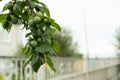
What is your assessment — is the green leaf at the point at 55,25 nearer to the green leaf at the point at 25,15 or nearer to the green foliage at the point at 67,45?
the green leaf at the point at 25,15

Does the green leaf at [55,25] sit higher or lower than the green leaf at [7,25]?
lower

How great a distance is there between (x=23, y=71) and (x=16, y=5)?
3.74 m

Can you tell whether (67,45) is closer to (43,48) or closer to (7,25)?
(7,25)

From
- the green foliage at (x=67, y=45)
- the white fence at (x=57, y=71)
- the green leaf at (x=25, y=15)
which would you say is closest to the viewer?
the green leaf at (x=25, y=15)

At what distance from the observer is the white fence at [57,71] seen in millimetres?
4168

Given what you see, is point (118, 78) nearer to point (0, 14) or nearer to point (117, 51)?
point (117, 51)

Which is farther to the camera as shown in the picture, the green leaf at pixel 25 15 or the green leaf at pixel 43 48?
the green leaf at pixel 25 15

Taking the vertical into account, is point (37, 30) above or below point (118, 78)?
above

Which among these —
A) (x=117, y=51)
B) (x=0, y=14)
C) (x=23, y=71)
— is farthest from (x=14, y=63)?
(x=117, y=51)

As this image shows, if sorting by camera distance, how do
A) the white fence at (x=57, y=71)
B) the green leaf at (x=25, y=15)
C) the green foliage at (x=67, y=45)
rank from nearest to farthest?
the green leaf at (x=25, y=15), the white fence at (x=57, y=71), the green foliage at (x=67, y=45)

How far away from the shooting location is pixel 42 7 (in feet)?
3.45

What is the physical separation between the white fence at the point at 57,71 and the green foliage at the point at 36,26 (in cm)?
30

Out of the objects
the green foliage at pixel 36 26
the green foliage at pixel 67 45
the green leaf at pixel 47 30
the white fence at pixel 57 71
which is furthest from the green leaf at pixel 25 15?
the green foliage at pixel 67 45

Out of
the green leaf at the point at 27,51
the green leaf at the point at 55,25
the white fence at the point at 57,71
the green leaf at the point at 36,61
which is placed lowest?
the white fence at the point at 57,71
